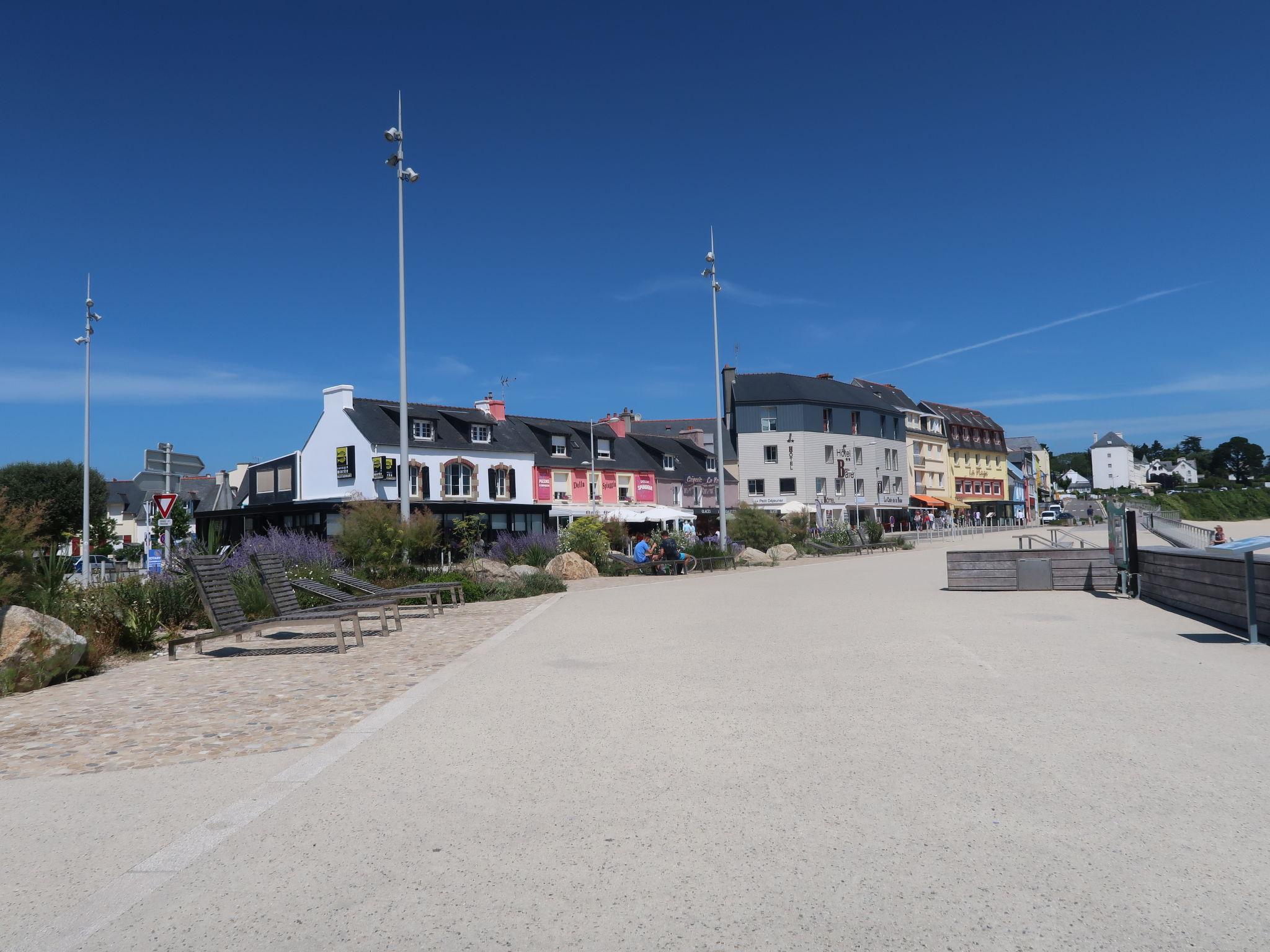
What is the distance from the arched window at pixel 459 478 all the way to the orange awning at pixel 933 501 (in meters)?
39.7

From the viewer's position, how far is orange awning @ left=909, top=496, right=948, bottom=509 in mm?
76188

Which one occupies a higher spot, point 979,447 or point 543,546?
point 979,447

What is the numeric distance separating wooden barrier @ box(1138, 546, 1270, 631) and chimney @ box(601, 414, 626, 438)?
45152 mm

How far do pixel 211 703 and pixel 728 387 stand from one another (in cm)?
6205

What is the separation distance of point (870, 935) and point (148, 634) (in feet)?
32.8

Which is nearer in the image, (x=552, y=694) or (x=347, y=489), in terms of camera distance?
(x=552, y=694)

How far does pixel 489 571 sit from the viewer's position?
65.4ft

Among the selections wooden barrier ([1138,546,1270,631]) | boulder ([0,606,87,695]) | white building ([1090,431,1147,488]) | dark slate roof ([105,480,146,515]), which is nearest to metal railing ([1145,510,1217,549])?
wooden barrier ([1138,546,1270,631])

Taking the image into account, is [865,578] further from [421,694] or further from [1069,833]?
[1069,833]

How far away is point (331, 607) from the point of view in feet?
37.1

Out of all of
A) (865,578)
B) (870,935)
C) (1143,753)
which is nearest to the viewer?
(870,935)

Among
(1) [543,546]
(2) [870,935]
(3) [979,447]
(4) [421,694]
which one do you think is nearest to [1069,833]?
(2) [870,935]

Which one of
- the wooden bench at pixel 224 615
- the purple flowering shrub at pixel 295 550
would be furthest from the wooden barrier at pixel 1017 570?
the purple flowering shrub at pixel 295 550

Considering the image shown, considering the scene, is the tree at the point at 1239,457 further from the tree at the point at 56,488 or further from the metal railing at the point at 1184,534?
the tree at the point at 56,488
